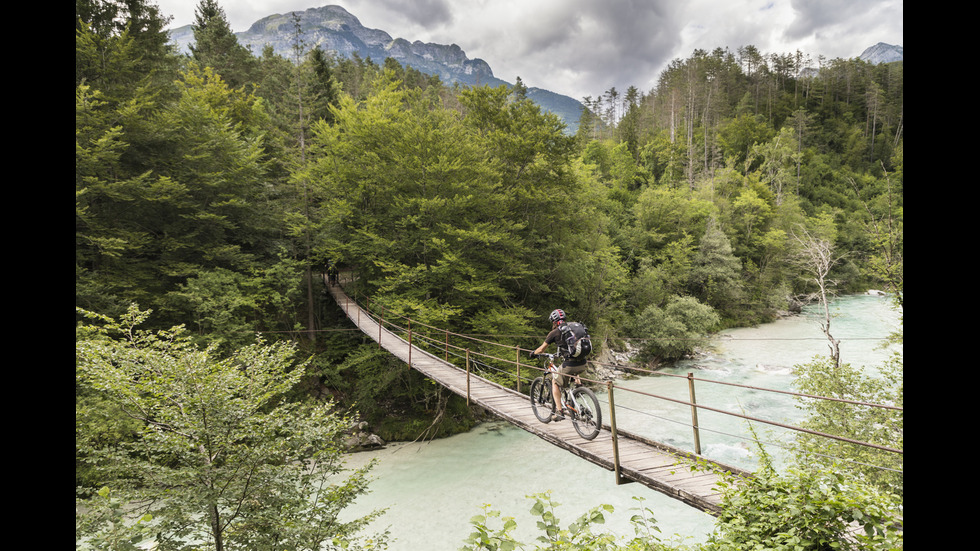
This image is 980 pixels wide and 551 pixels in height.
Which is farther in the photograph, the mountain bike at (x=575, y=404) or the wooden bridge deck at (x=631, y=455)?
the mountain bike at (x=575, y=404)

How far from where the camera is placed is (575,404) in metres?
4.93

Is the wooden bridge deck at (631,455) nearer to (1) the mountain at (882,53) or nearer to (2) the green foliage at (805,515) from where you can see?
(2) the green foliage at (805,515)

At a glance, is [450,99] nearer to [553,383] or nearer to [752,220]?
[752,220]

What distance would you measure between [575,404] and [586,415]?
6.8 inches

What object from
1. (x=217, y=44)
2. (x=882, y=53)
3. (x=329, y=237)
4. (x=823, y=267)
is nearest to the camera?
(x=823, y=267)

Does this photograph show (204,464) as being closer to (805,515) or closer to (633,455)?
(633,455)

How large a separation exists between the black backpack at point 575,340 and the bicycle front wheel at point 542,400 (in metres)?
0.77

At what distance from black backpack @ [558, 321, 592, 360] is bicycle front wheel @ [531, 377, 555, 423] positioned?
30.2 inches

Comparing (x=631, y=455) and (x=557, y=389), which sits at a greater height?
(x=557, y=389)

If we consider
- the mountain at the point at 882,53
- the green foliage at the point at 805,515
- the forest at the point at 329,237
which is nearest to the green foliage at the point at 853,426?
the forest at the point at 329,237

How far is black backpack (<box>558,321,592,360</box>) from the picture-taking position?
483 cm

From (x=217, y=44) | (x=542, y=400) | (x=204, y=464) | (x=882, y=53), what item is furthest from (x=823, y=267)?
(x=882, y=53)

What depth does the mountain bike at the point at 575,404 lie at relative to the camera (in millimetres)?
4770
